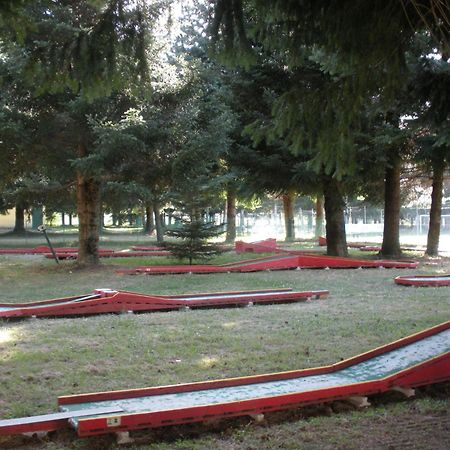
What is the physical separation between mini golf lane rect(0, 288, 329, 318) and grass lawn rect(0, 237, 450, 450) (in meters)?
0.33

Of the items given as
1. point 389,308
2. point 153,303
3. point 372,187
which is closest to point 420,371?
point 389,308

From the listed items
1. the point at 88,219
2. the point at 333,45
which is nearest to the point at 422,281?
the point at 333,45

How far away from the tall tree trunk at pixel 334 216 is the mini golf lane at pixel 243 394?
14758 millimetres

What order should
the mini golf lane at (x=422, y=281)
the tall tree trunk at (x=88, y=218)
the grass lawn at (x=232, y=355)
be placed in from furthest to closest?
1. the tall tree trunk at (x=88, y=218)
2. the mini golf lane at (x=422, y=281)
3. the grass lawn at (x=232, y=355)

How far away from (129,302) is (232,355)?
391 centimetres

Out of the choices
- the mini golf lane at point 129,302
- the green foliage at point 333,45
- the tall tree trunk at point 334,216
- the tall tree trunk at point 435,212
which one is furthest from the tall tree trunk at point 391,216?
the green foliage at point 333,45

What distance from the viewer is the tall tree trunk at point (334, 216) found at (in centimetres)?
2128

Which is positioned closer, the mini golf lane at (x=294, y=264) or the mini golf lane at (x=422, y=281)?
the mini golf lane at (x=422, y=281)

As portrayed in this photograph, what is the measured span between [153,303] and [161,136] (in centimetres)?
720

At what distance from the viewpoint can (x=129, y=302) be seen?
10758 millimetres

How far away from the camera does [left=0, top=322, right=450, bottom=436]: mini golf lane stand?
14.9 ft

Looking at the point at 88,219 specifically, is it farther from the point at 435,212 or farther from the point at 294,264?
the point at 435,212

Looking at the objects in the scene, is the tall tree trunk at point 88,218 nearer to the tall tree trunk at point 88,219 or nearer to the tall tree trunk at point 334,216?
the tall tree trunk at point 88,219

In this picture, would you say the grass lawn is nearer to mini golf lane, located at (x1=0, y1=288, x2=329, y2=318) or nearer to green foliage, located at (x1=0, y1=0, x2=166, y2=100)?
mini golf lane, located at (x1=0, y1=288, x2=329, y2=318)
